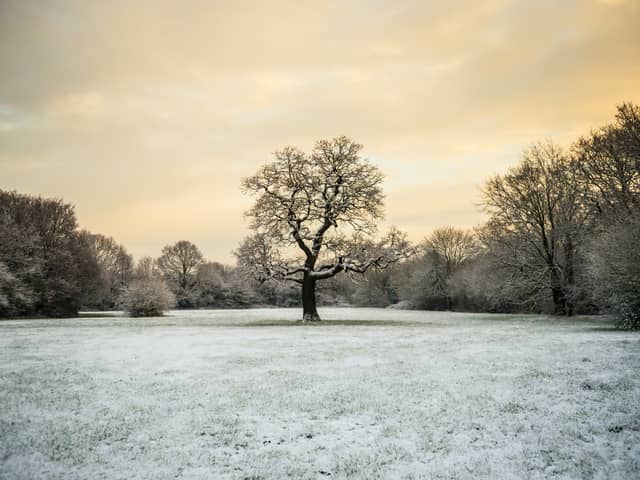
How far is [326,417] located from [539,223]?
32261 millimetres

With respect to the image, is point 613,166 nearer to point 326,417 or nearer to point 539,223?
point 539,223

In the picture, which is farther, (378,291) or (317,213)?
(378,291)

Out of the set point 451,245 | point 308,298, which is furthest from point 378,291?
point 308,298

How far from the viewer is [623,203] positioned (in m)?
26.1

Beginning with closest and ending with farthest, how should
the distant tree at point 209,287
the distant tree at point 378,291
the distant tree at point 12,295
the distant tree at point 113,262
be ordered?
the distant tree at point 12,295, the distant tree at point 113,262, the distant tree at point 378,291, the distant tree at point 209,287

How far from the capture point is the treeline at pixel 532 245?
21125 mm

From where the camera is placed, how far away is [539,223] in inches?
1284

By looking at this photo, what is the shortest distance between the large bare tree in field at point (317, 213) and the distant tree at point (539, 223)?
11.1 m

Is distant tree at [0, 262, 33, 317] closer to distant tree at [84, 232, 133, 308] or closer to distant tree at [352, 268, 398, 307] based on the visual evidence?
distant tree at [84, 232, 133, 308]

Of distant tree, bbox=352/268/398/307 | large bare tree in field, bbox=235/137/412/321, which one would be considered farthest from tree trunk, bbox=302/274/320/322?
distant tree, bbox=352/268/398/307

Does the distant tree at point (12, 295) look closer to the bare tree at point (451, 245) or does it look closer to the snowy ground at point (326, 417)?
the snowy ground at point (326, 417)

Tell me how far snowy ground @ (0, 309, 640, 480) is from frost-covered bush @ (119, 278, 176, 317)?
3273 cm

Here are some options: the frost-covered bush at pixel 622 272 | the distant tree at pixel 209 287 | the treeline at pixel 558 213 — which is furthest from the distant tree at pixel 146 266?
the frost-covered bush at pixel 622 272

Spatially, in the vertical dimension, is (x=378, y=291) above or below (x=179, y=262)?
below
